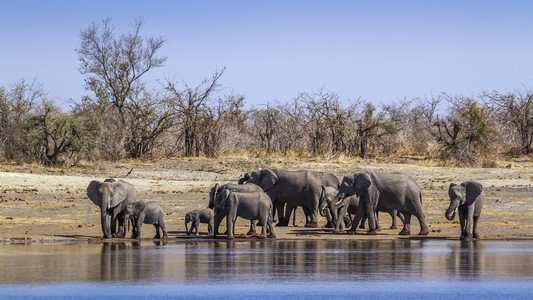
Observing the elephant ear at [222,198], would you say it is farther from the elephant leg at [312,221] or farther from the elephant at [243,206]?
the elephant leg at [312,221]

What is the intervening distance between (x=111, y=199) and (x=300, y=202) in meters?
5.51

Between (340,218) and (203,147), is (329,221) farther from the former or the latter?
(203,147)

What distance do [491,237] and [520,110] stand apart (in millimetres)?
36019

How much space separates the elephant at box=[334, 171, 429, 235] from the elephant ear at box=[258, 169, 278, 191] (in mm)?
2216

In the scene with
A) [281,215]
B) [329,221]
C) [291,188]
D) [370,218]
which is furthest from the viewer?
[281,215]

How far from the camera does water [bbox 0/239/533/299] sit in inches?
448

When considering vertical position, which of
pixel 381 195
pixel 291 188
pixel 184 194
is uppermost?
pixel 291 188

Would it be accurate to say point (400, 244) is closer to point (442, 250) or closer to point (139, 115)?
point (442, 250)

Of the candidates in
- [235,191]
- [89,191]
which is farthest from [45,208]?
[235,191]

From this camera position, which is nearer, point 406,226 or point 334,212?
point 406,226

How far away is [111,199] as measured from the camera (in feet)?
67.5

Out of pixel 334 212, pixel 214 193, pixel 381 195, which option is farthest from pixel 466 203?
pixel 214 193

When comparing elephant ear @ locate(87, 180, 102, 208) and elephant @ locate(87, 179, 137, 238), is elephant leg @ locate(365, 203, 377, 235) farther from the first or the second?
elephant ear @ locate(87, 180, 102, 208)

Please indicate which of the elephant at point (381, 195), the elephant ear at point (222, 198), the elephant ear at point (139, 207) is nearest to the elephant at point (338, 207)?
the elephant at point (381, 195)
